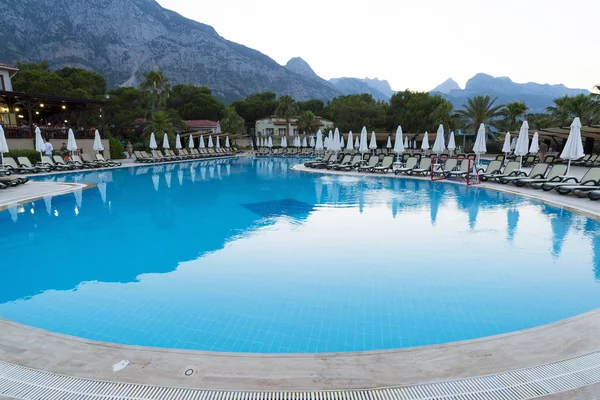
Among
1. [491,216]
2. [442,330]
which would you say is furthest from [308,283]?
[491,216]

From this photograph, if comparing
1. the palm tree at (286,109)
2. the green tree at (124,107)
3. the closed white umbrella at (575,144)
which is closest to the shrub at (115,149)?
the green tree at (124,107)

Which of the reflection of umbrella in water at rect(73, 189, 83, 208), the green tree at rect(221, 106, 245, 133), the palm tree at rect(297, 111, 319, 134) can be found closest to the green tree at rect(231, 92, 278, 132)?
the green tree at rect(221, 106, 245, 133)

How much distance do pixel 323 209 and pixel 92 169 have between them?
59.7 feet

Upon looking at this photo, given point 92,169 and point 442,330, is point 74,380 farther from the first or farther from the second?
point 92,169

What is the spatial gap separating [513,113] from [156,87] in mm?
40910

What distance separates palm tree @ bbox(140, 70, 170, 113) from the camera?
148ft

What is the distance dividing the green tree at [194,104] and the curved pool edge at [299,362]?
203 ft

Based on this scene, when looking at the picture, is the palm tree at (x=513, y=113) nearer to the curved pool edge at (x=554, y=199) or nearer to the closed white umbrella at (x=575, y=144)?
the curved pool edge at (x=554, y=199)

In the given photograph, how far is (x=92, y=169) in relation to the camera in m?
22.5

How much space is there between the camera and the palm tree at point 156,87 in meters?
45.2

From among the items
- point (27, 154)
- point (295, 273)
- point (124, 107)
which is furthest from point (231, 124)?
point (295, 273)

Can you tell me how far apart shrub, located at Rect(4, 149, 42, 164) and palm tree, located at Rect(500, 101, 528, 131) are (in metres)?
40.7

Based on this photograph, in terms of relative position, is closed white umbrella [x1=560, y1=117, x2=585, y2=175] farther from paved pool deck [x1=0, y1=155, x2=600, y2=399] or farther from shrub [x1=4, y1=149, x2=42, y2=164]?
shrub [x1=4, y1=149, x2=42, y2=164]

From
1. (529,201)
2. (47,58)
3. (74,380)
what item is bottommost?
(529,201)
